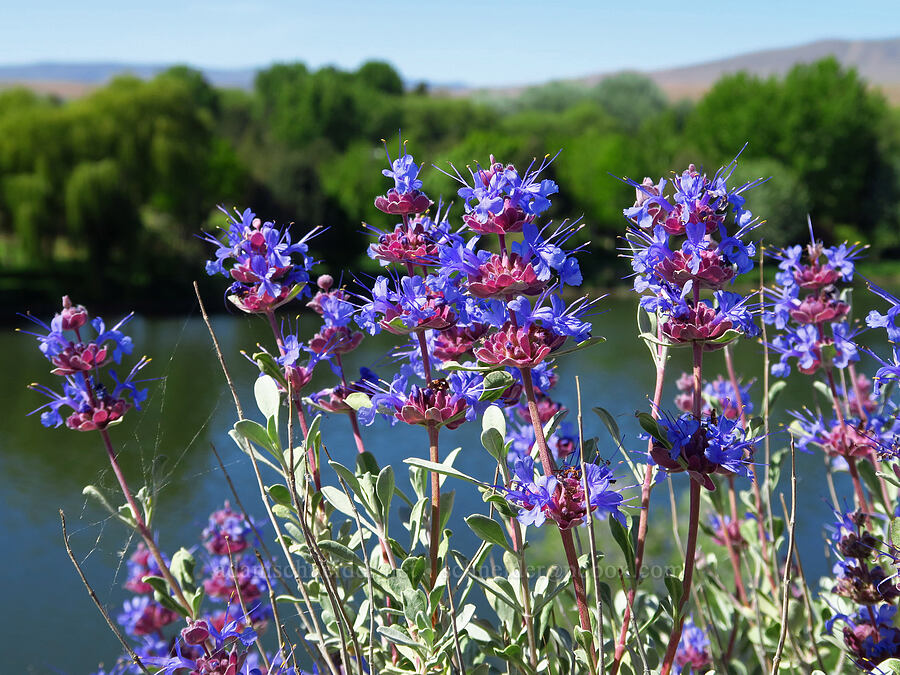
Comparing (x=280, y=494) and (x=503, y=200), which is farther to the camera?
(x=280, y=494)

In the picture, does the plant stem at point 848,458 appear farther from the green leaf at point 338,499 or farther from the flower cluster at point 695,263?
the green leaf at point 338,499

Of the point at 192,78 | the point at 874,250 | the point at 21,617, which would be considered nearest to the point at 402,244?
the point at 21,617

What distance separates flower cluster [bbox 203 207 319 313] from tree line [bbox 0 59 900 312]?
724 mm

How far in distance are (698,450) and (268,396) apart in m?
0.80

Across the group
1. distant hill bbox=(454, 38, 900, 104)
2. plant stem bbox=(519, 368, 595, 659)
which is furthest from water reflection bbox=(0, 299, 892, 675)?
distant hill bbox=(454, 38, 900, 104)

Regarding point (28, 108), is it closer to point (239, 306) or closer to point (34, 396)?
point (34, 396)

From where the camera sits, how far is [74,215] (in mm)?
20359

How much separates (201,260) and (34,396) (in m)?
10.8

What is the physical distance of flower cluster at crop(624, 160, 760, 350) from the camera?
1394 mm

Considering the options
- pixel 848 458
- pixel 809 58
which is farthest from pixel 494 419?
pixel 809 58

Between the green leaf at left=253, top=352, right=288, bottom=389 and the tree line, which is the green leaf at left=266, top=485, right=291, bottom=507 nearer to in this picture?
the green leaf at left=253, top=352, right=288, bottom=389

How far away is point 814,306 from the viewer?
2.27 meters

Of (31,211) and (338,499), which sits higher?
(338,499)

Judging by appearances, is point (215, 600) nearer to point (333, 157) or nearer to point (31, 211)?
point (31, 211)
